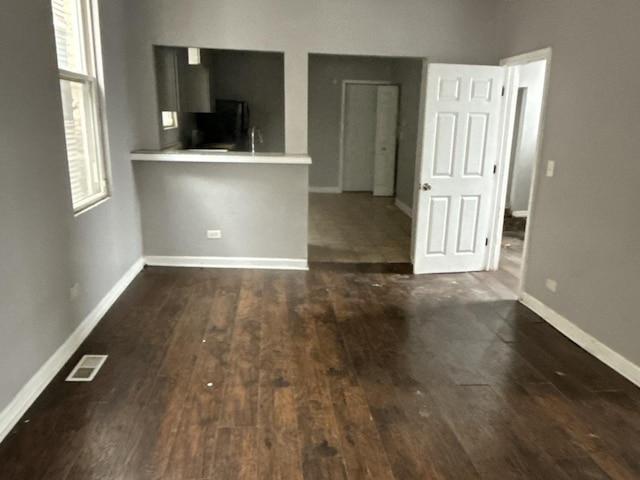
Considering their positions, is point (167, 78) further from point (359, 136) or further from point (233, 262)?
point (359, 136)

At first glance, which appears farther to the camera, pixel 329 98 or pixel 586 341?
pixel 329 98

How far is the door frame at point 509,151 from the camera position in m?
3.80

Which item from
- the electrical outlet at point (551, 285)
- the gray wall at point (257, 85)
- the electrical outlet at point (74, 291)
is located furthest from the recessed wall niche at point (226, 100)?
the electrical outlet at point (551, 285)

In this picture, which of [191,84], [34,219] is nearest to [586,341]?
[34,219]

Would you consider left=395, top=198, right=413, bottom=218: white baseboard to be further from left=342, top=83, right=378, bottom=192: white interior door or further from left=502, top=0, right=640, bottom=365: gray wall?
left=502, top=0, right=640, bottom=365: gray wall

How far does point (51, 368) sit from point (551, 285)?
346cm

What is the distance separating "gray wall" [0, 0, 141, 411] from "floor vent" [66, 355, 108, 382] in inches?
6.9

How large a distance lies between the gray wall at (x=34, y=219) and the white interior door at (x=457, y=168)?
2891mm

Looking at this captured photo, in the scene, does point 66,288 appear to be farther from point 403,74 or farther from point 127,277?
point 403,74

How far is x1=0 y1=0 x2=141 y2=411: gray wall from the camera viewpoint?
7.64 ft

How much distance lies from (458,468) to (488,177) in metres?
3.13

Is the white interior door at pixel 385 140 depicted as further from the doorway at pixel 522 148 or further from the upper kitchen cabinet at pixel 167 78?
the upper kitchen cabinet at pixel 167 78

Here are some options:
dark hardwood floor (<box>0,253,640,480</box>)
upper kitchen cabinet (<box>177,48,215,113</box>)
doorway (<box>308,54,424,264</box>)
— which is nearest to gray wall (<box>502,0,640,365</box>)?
dark hardwood floor (<box>0,253,640,480</box>)

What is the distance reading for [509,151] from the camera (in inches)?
183
